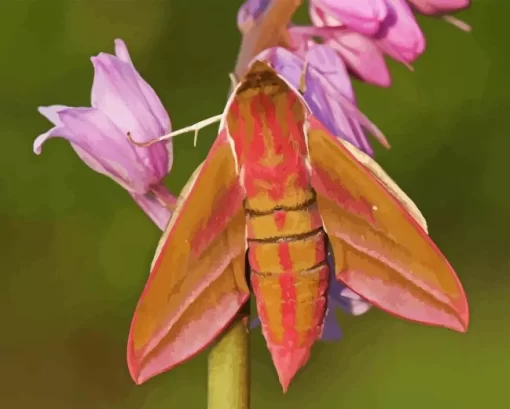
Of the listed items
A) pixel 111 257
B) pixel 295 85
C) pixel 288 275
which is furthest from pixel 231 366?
pixel 111 257

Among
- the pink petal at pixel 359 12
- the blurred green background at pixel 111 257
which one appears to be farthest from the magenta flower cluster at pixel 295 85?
the blurred green background at pixel 111 257

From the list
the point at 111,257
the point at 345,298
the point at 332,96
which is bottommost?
the point at 111,257

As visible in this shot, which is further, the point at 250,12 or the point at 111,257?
the point at 111,257

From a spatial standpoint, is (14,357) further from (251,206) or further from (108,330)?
(251,206)

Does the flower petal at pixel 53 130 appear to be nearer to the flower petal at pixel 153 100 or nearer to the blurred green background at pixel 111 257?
the flower petal at pixel 153 100

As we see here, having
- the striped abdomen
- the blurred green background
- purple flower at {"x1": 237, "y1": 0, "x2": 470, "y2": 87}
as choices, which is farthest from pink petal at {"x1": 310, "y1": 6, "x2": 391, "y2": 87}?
the blurred green background

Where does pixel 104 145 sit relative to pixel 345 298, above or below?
above

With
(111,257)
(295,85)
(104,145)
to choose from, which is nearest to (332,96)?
(295,85)

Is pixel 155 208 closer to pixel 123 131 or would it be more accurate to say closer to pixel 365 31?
pixel 123 131
